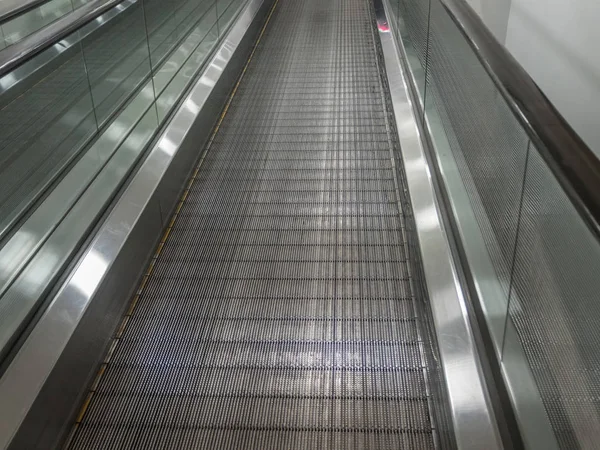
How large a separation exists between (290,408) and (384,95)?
12.7ft

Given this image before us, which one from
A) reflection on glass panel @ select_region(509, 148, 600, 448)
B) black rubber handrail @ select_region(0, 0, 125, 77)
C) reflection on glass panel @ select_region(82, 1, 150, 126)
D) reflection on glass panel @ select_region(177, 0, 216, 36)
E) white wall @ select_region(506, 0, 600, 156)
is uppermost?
white wall @ select_region(506, 0, 600, 156)

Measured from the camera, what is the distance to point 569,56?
6945 mm

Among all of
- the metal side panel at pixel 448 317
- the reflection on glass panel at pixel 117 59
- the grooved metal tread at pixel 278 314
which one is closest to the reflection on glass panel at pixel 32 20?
the reflection on glass panel at pixel 117 59

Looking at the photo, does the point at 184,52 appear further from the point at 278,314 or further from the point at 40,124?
the point at 278,314

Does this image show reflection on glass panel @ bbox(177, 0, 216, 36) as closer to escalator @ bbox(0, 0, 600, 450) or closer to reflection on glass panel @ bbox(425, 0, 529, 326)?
escalator @ bbox(0, 0, 600, 450)

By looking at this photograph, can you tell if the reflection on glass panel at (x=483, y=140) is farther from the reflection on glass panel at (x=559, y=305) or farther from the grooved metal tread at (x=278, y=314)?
the grooved metal tread at (x=278, y=314)

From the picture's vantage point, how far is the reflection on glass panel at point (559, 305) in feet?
4.57

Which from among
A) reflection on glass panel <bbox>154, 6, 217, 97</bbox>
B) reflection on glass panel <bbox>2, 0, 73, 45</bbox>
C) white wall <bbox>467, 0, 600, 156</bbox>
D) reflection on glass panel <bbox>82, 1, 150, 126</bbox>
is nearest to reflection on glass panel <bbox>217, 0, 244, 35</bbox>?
reflection on glass panel <bbox>154, 6, 217, 97</bbox>

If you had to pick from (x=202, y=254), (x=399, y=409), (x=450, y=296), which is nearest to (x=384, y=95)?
(x=202, y=254)

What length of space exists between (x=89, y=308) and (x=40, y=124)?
84 centimetres

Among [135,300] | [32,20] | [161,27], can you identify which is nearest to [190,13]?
[161,27]

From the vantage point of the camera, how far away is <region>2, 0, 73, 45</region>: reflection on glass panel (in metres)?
5.86

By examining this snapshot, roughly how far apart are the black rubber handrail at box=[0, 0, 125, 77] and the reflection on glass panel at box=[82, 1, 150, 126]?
4.9 inches

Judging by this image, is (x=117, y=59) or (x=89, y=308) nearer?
(x=89, y=308)
